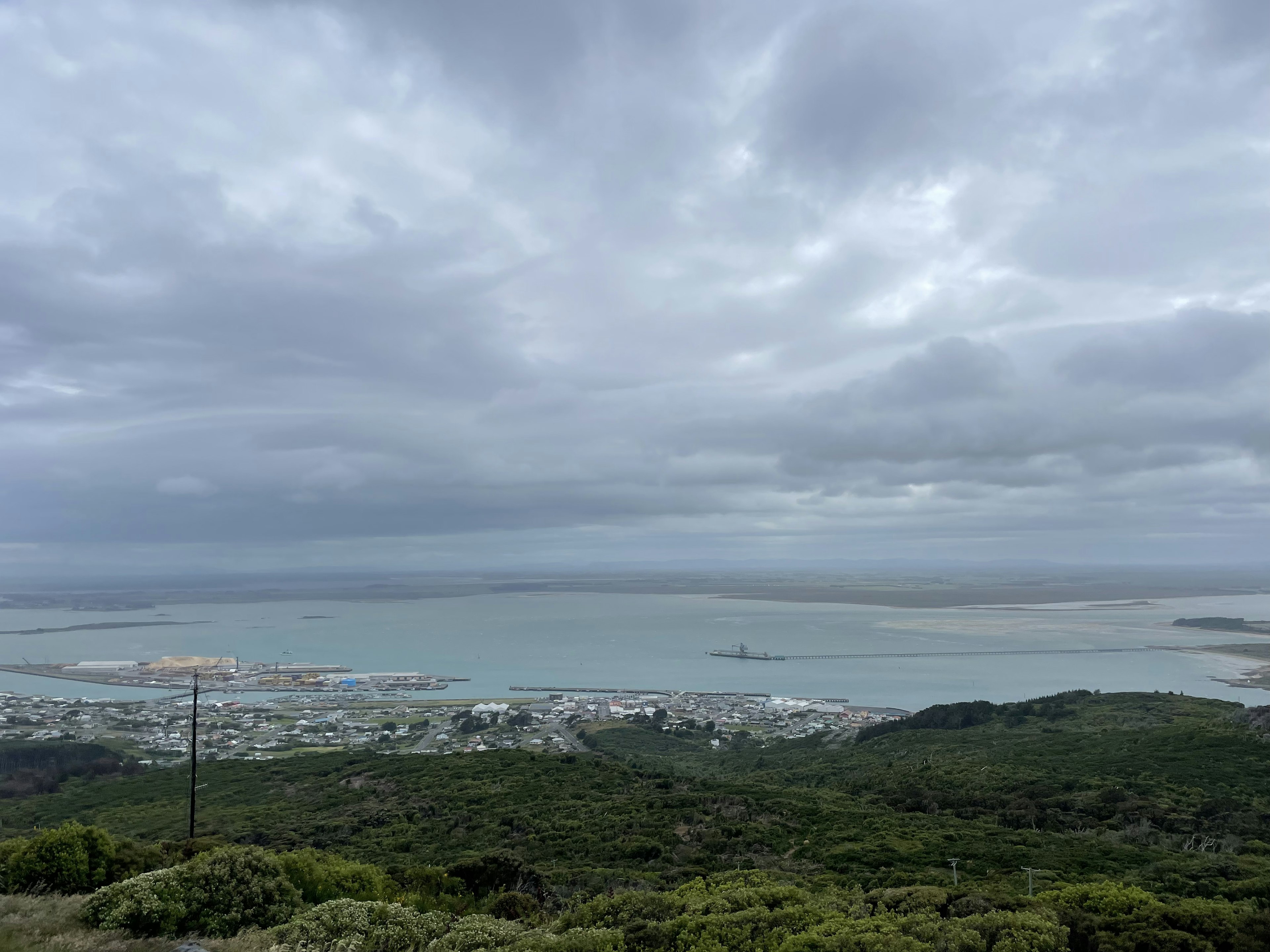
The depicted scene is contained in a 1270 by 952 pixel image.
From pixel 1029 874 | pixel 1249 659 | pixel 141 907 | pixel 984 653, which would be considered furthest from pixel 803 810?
pixel 1249 659

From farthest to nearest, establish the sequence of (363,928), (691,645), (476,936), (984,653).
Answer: (691,645), (984,653), (363,928), (476,936)

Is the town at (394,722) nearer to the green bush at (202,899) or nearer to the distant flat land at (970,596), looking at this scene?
the green bush at (202,899)

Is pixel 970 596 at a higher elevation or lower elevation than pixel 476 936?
lower

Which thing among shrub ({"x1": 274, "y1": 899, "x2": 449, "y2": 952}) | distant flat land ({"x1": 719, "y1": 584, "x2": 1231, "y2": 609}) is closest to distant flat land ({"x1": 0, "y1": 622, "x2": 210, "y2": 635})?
distant flat land ({"x1": 719, "y1": 584, "x2": 1231, "y2": 609})

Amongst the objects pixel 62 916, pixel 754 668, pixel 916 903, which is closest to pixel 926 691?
pixel 754 668

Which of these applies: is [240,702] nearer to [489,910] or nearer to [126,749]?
[126,749]

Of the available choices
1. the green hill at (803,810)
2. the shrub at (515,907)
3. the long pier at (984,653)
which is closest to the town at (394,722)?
the green hill at (803,810)

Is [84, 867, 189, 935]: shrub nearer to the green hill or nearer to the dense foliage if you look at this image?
the dense foliage

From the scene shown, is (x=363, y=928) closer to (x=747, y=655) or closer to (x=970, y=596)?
(x=747, y=655)
